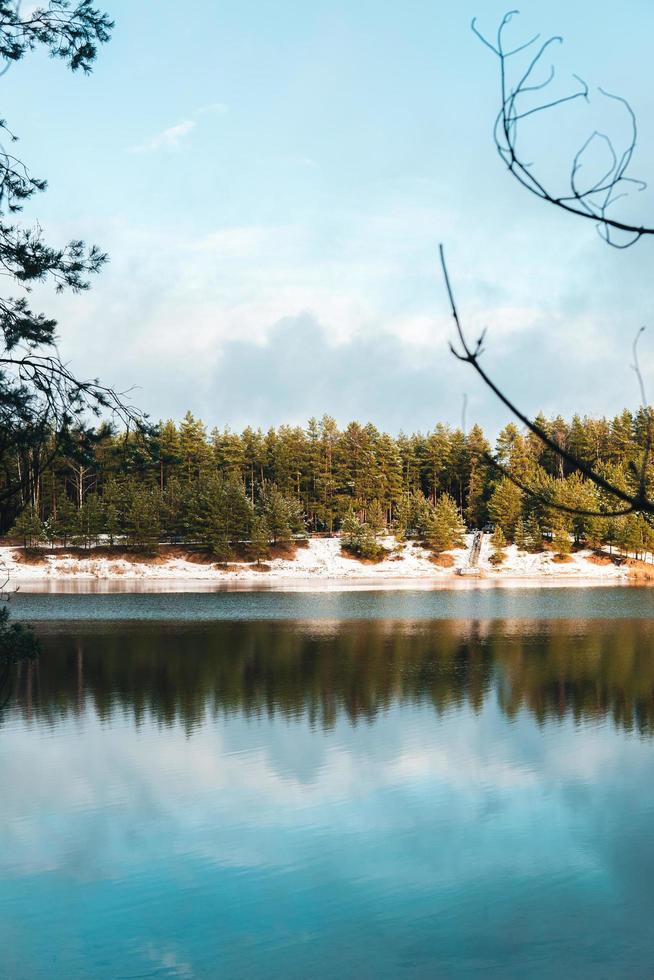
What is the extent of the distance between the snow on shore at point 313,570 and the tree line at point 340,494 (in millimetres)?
1334

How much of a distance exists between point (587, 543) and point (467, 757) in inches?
2255

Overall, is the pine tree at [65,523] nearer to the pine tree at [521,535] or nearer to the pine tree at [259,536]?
the pine tree at [259,536]

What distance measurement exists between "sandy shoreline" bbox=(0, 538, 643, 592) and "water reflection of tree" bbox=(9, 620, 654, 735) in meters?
31.2

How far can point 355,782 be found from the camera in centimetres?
1183

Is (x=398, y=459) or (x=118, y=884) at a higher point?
(x=398, y=459)

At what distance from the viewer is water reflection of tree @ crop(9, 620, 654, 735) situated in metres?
16.4

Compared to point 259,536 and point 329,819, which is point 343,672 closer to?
point 329,819

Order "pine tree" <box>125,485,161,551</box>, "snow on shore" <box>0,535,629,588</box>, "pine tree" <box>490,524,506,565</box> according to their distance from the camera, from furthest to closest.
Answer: "pine tree" <box>490,524,506,565</box> → "pine tree" <box>125,485,161,551</box> → "snow on shore" <box>0,535,629,588</box>

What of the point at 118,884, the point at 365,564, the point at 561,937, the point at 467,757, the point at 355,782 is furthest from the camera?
the point at 365,564

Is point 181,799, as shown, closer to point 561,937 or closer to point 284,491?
point 561,937

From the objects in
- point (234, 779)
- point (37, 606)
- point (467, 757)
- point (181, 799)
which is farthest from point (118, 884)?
point (37, 606)

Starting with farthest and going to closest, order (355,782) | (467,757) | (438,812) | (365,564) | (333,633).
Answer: (365,564), (333,633), (467,757), (355,782), (438,812)

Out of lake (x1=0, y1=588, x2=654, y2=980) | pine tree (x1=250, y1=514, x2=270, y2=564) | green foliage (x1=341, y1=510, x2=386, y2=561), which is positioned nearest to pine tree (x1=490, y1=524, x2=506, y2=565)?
green foliage (x1=341, y1=510, x2=386, y2=561)

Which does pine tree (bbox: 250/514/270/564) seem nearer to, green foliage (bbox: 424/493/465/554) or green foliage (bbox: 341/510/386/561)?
green foliage (bbox: 341/510/386/561)
